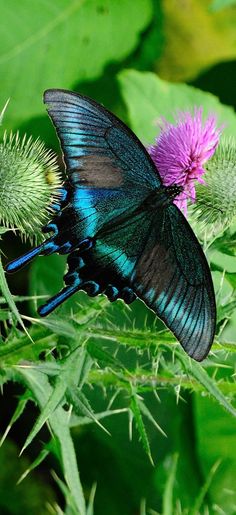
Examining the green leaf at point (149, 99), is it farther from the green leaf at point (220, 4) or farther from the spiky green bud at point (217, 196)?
the spiky green bud at point (217, 196)

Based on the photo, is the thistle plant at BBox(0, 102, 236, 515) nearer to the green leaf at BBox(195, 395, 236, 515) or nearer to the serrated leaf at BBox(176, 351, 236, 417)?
the serrated leaf at BBox(176, 351, 236, 417)

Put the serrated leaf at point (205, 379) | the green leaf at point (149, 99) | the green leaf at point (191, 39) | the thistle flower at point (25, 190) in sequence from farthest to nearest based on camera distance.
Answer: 1. the green leaf at point (191, 39)
2. the green leaf at point (149, 99)
3. the thistle flower at point (25, 190)
4. the serrated leaf at point (205, 379)

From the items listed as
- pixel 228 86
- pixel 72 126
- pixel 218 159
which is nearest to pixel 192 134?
pixel 218 159

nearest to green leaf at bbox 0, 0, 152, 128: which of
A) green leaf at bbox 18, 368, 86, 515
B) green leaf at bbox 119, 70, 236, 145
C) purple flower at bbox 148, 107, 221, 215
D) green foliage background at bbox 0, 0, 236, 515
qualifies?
green foliage background at bbox 0, 0, 236, 515

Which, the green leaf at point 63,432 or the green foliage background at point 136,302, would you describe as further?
the green foliage background at point 136,302

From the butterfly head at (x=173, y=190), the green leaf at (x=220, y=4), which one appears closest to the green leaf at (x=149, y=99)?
the green leaf at (x=220, y=4)

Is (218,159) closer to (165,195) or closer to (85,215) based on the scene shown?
(165,195)

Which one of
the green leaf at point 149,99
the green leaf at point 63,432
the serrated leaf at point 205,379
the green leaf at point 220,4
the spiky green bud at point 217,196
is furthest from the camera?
the green leaf at point 149,99
